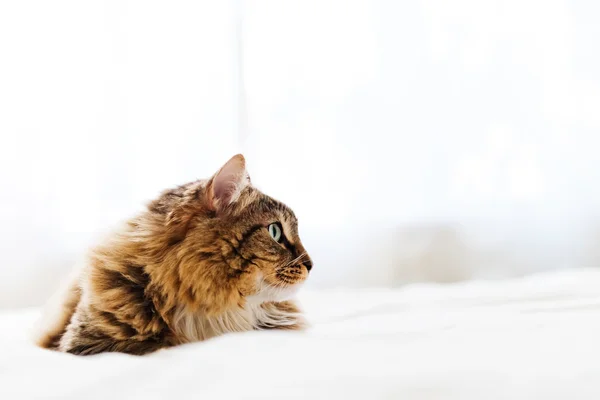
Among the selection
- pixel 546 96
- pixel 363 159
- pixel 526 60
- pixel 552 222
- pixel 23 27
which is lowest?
pixel 552 222

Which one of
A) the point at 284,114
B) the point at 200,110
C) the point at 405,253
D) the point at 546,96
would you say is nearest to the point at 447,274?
the point at 405,253

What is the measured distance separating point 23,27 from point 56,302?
1.23 m

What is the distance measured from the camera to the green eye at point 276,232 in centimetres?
104

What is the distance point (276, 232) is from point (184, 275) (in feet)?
0.68

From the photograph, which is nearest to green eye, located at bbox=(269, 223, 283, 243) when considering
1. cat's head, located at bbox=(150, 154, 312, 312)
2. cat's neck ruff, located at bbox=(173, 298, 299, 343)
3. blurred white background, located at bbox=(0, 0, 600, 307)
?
cat's head, located at bbox=(150, 154, 312, 312)

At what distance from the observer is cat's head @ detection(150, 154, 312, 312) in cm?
94

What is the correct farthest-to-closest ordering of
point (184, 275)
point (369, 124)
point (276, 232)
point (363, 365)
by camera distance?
point (369, 124), point (276, 232), point (184, 275), point (363, 365)

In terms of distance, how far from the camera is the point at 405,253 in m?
2.22

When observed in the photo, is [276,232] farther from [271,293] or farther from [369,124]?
[369,124]

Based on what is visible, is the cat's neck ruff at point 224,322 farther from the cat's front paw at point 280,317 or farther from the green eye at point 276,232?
the green eye at point 276,232

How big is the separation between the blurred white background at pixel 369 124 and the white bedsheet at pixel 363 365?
1.18m

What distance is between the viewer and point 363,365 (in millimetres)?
645

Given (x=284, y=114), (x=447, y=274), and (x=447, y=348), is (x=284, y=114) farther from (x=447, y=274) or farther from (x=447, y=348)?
(x=447, y=348)

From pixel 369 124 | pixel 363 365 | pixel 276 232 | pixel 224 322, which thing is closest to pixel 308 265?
pixel 276 232
